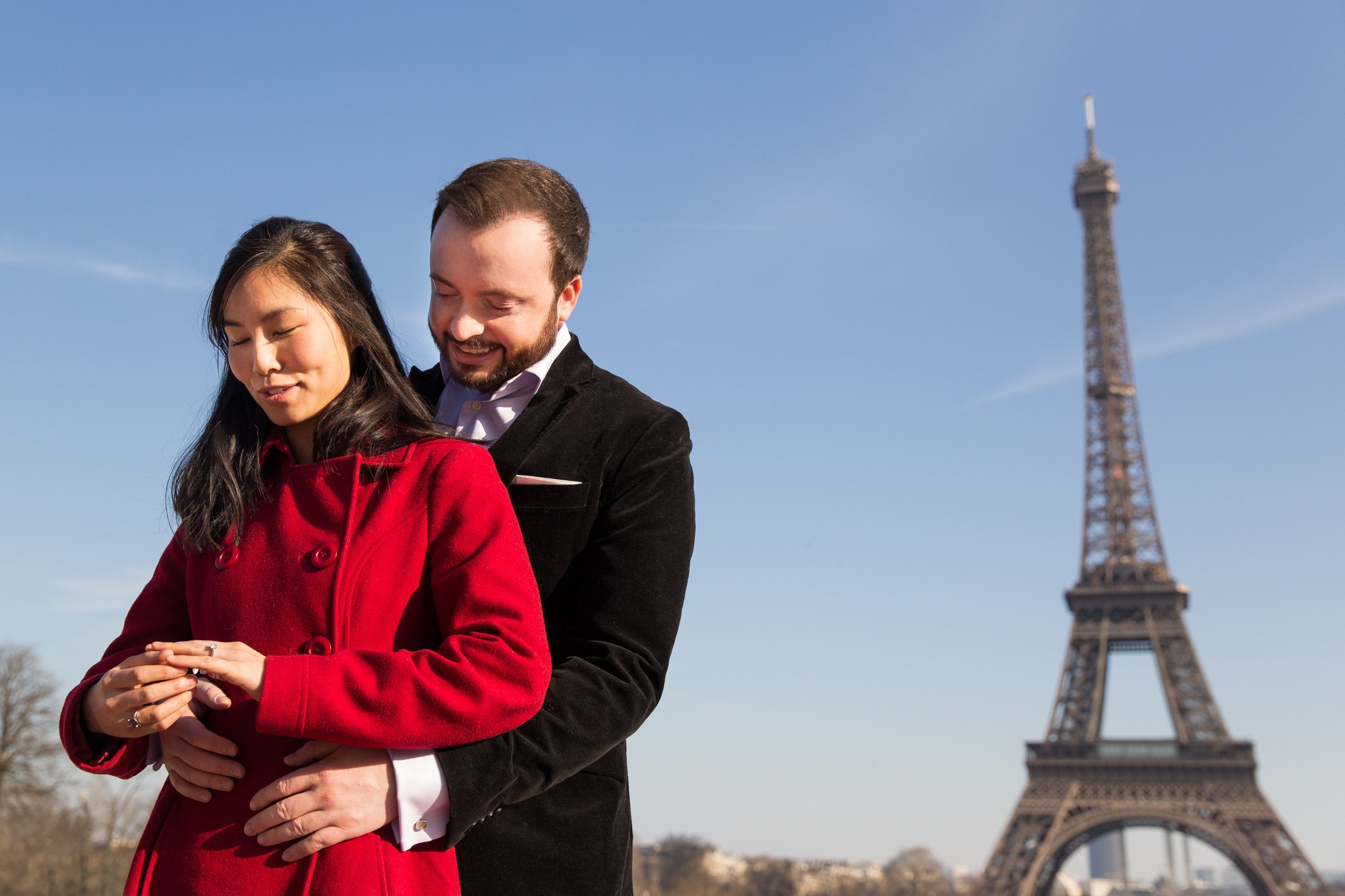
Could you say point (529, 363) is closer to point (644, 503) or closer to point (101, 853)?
point (644, 503)

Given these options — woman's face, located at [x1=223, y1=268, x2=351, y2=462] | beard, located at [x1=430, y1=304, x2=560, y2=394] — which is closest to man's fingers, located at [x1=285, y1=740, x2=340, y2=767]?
woman's face, located at [x1=223, y1=268, x2=351, y2=462]

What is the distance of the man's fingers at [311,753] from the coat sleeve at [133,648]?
442 millimetres

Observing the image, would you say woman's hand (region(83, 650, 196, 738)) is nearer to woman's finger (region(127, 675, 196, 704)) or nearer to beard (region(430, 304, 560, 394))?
woman's finger (region(127, 675, 196, 704))

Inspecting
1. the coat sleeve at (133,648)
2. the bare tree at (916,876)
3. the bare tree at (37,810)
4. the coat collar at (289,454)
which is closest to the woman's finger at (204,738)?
the coat sleeve at (133,648)

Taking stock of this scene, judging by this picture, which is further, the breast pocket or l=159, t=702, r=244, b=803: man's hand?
the breast pocket

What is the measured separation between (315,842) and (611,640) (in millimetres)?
763

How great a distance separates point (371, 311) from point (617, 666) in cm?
90

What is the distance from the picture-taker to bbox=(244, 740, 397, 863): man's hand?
210cm

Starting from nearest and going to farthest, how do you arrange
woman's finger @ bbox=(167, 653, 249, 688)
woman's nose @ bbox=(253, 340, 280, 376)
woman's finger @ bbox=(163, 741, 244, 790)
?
woman's finger @ bbox=(167, 653, 249, 688)
woman's finger @ bbox=(163, 741, 244, 790)
woman's nose @ bbox=(253, 340, 280, 376)

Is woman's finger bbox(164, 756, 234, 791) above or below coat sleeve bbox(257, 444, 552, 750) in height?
below

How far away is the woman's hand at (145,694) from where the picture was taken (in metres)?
2.14

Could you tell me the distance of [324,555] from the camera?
2.29 meters

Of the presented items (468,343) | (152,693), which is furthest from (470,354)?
(152,693)

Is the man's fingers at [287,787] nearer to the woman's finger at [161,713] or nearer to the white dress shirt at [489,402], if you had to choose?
the woman's finger at [161,713]
